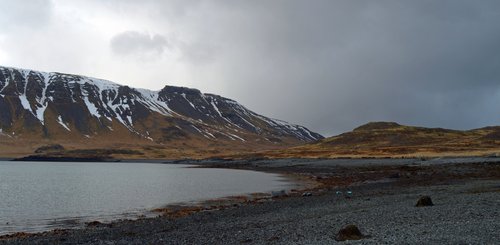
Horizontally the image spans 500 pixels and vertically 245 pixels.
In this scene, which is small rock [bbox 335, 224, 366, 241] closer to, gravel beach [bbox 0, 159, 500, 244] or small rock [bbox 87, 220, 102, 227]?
gravel beach [bbox 0, 159, 500, 244]

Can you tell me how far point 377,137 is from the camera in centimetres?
19638

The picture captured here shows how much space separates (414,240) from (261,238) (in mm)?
7218

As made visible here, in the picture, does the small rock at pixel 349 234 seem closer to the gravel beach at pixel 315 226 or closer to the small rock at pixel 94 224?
the gravel beach at pixel 315 226

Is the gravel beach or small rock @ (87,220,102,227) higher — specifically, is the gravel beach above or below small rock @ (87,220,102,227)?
above

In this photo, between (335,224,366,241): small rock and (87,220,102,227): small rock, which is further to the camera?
(87,220,102,227): small rock

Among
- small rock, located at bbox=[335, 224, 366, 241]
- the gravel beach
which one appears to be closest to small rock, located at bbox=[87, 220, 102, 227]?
the gravel beach

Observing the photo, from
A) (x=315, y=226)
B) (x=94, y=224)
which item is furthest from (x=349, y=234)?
(x=94, y=224)

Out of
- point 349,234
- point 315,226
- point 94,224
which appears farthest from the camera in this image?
point 94,224

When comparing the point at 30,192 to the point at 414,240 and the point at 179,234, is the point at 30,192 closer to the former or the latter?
the point at 179,234

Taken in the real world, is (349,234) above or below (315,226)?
above

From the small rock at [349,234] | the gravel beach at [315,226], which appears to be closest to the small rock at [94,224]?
the gravel beach at [315,226]

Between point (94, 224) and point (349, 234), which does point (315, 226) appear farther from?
point (94, 224)

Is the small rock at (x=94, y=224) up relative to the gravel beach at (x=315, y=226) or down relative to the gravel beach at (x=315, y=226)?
down

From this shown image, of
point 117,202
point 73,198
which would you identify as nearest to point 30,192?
point 73,198
